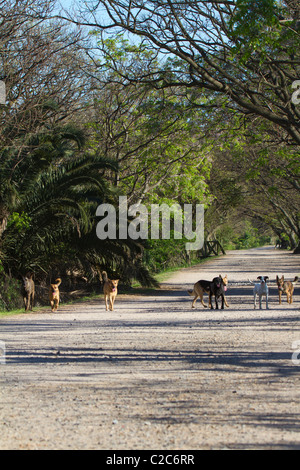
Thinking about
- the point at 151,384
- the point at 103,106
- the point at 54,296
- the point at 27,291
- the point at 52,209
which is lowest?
the point at 151,384

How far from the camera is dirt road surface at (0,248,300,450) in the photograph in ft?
17.9

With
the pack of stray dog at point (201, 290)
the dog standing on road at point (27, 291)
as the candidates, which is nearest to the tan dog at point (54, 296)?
the pack of stray dog at point (201, 290)

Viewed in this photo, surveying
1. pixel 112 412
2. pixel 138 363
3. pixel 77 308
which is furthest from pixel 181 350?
pixel 77 308

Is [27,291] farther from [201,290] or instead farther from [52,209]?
[201,290]

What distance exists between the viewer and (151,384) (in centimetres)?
740

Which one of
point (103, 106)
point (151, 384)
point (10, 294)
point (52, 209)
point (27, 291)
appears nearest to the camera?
point (151, 384)

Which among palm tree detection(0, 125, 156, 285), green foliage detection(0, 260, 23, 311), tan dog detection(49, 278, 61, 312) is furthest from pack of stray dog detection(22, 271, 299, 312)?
palm tree detection(0, 125, 156, 285)

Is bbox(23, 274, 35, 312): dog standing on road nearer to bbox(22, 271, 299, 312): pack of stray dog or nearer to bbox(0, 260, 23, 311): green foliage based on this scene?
bbox(22, 271, 299, 312): pack of stray dog

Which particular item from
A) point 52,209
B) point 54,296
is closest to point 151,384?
point 54,296

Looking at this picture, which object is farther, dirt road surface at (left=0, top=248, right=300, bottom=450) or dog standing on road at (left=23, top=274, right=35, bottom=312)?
dog standing on road at (left=23, top=274, right=35, bottom=312)

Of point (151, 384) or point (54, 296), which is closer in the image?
point (151, 384)

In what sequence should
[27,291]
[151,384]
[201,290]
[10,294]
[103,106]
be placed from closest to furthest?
1. [151,384]
2. [201,290]
3. [27,291]
4. [10,294]
5. [103,106]

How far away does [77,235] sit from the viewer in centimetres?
2005

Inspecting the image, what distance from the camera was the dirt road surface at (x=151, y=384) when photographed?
544 centimetres
